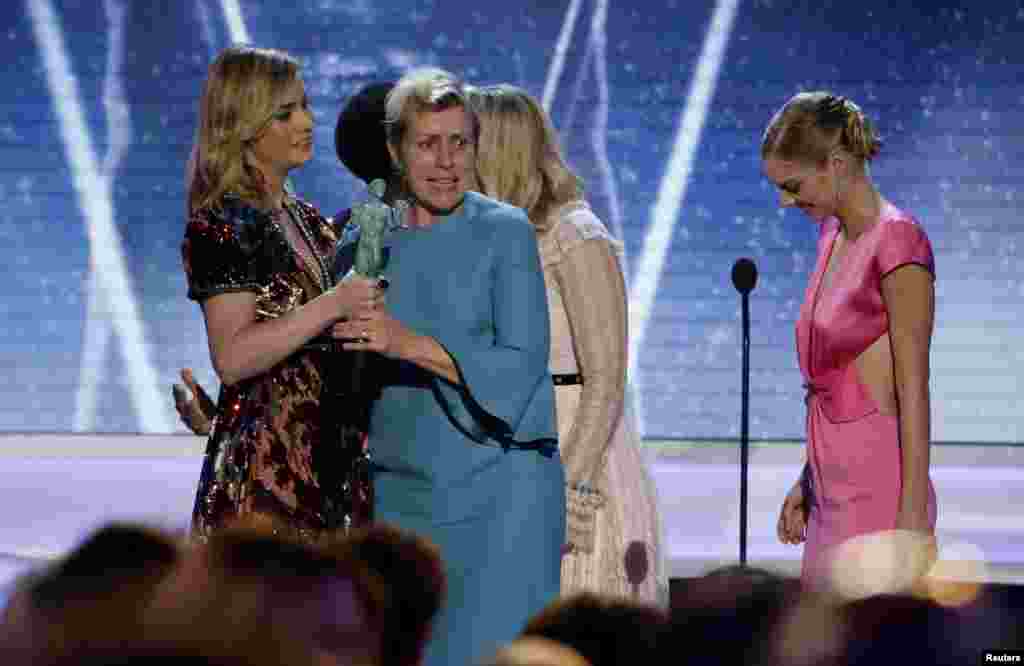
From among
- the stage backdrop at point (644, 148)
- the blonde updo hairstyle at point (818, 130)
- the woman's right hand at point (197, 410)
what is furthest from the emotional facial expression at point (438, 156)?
the stage backdrop at point (644, 148)

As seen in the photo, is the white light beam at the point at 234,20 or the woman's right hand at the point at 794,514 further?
the white light beam at the point at 234,20

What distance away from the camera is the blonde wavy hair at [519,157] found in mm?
3525

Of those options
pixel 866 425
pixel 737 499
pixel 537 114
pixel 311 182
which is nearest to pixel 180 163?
pixel 311 182

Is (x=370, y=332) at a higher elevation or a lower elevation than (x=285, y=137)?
lower

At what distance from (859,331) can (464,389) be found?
2.36 feet

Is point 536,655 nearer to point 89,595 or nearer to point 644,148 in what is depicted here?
point 89,595

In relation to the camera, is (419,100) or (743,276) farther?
(743,276)

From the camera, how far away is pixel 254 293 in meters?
2.83

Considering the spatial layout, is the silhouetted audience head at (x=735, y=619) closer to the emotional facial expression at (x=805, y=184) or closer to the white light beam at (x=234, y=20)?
the emotional facial expression at (x=805, y=184)

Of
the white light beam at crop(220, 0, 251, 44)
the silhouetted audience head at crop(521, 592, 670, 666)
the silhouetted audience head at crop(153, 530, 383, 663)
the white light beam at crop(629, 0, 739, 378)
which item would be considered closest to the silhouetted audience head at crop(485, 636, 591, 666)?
the silhouetted audience head at crop(521, 592, 670, 666)

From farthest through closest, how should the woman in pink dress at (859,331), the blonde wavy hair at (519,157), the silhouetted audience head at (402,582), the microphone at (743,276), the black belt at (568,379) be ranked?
1. the microphone at (743,276)
2. the black belt at (568,379)
3. the blonde wavy hair at (519,157)
4. the woman in pink dress at (859,331)
5. the silhouetted audience head at (402,582)

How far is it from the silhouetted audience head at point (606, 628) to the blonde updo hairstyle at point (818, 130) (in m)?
2.06

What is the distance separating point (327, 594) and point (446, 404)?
5.58 feet

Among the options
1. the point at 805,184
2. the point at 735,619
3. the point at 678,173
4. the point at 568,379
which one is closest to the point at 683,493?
the point at 678,173
